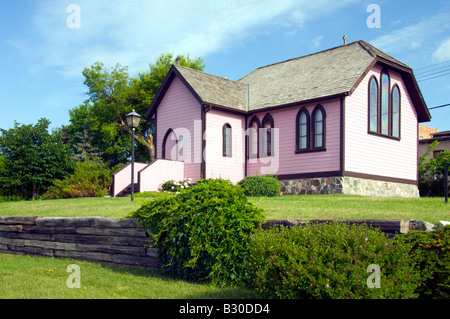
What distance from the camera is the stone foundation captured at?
1789 centimetres

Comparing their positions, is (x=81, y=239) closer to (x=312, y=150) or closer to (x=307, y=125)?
(x=312, y=150)

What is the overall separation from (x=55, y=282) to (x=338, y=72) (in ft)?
50.3

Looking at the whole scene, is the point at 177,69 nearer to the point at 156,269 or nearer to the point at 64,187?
the point at 64,187

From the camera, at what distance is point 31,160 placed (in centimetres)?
2258

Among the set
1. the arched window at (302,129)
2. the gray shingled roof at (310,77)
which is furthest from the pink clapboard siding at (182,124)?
the arched window at (302,129)

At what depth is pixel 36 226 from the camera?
11273 millimetres

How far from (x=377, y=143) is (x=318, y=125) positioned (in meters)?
2.82

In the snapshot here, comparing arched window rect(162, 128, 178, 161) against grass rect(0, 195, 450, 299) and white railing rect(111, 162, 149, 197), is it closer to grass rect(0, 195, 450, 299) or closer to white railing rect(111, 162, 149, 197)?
white railing rect(111, 162, 149, 197)

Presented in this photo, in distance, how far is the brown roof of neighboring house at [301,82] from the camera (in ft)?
62.5

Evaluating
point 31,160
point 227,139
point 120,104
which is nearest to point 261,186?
point 227,139

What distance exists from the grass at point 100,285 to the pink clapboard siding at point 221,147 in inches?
442

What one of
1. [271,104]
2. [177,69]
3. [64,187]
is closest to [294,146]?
[271,104]

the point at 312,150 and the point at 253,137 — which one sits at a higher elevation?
the point at 253,137

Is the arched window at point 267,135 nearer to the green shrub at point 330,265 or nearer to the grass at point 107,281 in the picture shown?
the grass at point 107,281
